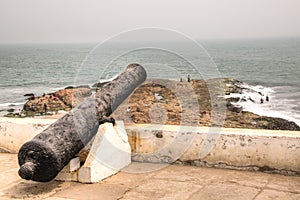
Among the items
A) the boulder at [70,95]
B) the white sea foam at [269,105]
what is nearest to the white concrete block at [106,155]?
the white sea foam at [269,105]

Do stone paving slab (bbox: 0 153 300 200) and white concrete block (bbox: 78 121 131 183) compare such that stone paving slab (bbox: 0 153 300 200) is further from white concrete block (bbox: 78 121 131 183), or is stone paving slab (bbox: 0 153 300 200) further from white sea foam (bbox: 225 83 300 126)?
white sea foam (bbox: 225 83 300 126)

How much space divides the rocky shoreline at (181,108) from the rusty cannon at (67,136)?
987 centimetres

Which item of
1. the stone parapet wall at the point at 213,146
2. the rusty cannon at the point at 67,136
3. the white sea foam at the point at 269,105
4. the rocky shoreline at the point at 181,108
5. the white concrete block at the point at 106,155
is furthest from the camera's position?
the white sea foam at the point at 269,105

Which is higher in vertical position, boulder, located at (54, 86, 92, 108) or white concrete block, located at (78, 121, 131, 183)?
white concrete block, located at (78, 121, 131, 183)

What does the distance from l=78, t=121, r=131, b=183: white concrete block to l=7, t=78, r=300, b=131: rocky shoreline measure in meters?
10.0

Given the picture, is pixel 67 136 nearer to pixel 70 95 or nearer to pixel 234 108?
pixel 234 108

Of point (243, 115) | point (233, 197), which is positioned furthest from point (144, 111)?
point (233, 197)

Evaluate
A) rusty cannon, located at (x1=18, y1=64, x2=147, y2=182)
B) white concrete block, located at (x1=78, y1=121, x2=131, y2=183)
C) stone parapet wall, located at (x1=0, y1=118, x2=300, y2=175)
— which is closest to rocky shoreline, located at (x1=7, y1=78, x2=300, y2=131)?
stone parapet wall, located at (x1=0, y1=118, x2=300, y2=175)

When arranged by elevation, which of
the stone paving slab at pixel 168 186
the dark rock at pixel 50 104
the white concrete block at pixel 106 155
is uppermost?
the white concrete block at pixel 106 155

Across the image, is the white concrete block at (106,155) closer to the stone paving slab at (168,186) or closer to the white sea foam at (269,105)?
the stone paving slab at (168,186)

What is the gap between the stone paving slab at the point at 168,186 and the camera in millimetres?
4895

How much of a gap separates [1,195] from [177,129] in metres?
2.44

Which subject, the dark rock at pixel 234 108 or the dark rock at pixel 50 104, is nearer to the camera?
the dark rock at pixel 234 108

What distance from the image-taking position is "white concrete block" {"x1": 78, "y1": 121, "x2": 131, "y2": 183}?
17.6 feet
